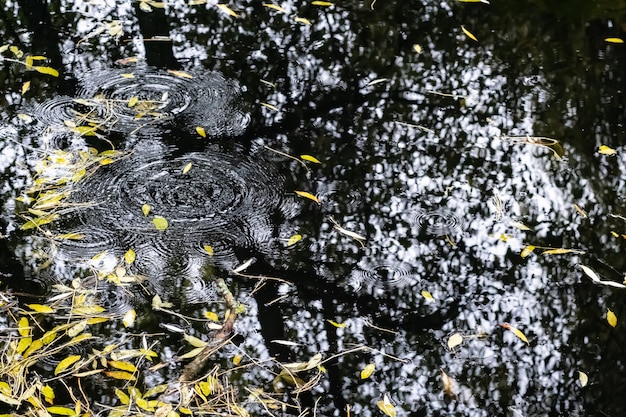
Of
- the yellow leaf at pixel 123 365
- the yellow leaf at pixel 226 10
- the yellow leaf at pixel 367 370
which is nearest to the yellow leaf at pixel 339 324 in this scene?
the yellow leaf at pixel 367 370

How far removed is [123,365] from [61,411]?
0.21m

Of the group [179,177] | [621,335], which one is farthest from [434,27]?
[621,335]

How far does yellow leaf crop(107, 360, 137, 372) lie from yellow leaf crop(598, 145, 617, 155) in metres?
2.18

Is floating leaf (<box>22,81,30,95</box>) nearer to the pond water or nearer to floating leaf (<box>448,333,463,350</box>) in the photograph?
the pond water

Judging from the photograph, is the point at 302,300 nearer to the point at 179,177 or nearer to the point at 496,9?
the point at 179,177

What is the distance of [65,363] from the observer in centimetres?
197

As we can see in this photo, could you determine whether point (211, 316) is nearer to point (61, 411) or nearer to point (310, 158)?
point (61, 411)

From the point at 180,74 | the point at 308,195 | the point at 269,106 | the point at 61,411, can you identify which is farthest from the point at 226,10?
the point at 61,411

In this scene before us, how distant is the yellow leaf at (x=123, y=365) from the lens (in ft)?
6.47

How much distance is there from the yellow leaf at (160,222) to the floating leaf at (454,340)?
1090mm

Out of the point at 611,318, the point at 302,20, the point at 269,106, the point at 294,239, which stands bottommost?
the point at 611,318

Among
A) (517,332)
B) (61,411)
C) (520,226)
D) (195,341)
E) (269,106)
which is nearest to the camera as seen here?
(61,411)

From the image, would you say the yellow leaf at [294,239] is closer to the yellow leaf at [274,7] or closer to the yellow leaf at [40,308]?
the yellow leaf at [40,308]

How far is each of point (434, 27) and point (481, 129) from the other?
39.4 inches
